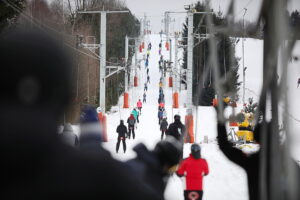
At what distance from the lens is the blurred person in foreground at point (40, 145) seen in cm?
93

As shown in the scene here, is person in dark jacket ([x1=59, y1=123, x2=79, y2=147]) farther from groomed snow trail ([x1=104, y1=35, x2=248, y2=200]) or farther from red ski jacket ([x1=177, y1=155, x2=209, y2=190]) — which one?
red ski jacket ([x1=177, y1=155, x2=209, y2=190])

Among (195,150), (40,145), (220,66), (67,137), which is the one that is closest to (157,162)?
(67,137)

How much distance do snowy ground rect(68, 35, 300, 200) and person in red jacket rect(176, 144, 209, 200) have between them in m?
0.40

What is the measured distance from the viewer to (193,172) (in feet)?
21.5

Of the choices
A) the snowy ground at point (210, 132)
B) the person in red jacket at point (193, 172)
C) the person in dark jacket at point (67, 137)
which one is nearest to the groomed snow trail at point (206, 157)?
the snowy ground at point (210, 132)

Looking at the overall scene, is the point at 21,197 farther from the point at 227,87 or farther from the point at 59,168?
the point at 227,87

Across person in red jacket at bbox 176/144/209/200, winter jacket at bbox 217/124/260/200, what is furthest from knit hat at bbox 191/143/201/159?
winter jacket at bbox 217/124/260/200

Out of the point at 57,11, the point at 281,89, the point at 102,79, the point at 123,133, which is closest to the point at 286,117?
the point at 281,89

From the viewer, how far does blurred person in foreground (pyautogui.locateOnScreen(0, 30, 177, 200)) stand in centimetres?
93

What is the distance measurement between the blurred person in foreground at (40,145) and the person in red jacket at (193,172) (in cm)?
555

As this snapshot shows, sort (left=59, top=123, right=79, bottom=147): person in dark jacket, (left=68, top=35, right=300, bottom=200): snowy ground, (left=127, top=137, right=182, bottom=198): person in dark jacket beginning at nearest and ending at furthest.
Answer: (left=59, top=123, right=79, bottom=147): person in dark jacket
(left=127, top=137, right=182, bottom=198): person in dark jacket
(left=68, top=35, right=300, bottom=200): snowy ground

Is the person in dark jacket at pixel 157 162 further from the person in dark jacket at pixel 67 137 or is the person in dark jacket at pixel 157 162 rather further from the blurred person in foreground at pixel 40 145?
the blurred person in foreground at pixel 40 145

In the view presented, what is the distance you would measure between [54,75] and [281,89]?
0.84 m

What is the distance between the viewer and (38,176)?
942 millimetres
